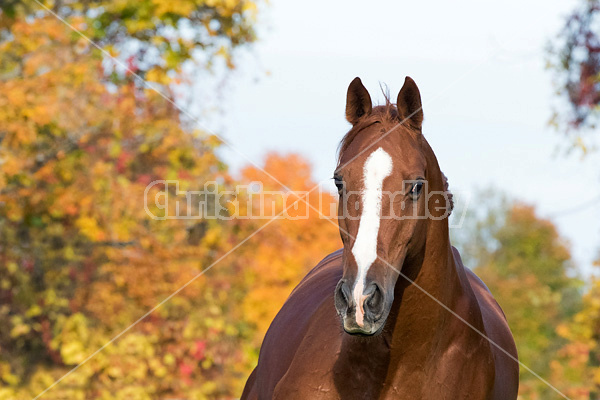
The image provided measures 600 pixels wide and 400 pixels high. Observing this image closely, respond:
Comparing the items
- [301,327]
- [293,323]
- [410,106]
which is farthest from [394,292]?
[293,323]

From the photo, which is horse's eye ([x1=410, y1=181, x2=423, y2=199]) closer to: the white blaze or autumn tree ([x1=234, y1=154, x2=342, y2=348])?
the white blaze

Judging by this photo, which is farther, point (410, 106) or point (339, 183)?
point (410, 106)

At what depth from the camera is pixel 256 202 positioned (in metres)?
9.76

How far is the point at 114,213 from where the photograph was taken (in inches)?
367

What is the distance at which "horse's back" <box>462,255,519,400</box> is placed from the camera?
3674mm

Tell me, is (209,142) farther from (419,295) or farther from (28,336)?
(419,295)

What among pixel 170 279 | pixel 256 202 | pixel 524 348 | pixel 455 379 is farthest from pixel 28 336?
pixel 524 348

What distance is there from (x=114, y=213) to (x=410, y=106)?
6746mm

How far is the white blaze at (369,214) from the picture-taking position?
279cm

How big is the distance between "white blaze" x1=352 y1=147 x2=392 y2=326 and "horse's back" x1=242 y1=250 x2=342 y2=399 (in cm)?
85

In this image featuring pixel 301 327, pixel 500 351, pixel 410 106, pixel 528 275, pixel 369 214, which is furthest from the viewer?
pixel 528 275

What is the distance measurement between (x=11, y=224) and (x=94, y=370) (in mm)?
2225

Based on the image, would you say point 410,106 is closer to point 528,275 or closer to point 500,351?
point 500,351

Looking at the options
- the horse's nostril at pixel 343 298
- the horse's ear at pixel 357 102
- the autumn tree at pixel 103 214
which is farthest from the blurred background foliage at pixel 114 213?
the horse's nostril at pixel 343 298
